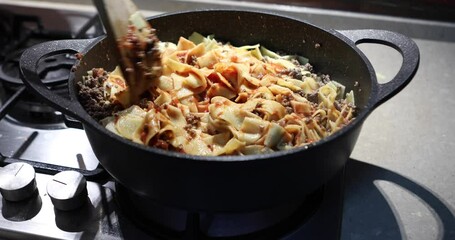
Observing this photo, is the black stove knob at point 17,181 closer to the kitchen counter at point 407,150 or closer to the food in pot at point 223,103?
the food in pot at point 223,103

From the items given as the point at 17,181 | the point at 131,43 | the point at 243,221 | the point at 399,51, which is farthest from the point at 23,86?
the point at 399,51

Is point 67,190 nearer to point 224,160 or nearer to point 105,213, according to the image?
point 105,213

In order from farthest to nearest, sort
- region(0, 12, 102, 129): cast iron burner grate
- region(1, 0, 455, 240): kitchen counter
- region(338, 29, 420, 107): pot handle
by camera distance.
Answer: region(0, 12, 102, 129): cast iron burner grate → region(1, 0, 455, 240): kitchen counter → region(338, 29, 420, 107): pot handle

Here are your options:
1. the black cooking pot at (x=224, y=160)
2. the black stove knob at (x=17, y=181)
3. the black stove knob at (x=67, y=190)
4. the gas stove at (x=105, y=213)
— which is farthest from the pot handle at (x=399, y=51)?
the black stove knob at (x=17, y=181)

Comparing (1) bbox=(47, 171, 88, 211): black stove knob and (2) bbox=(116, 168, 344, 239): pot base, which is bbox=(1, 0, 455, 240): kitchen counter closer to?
(2) bbox=(116, 168, 344, 239): pot base

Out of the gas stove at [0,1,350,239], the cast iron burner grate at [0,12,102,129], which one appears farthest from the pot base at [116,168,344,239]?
the cast iron burner grate at [0,12,102,129]

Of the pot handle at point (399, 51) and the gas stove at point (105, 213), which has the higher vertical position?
the pot handle at point (399, 51)
